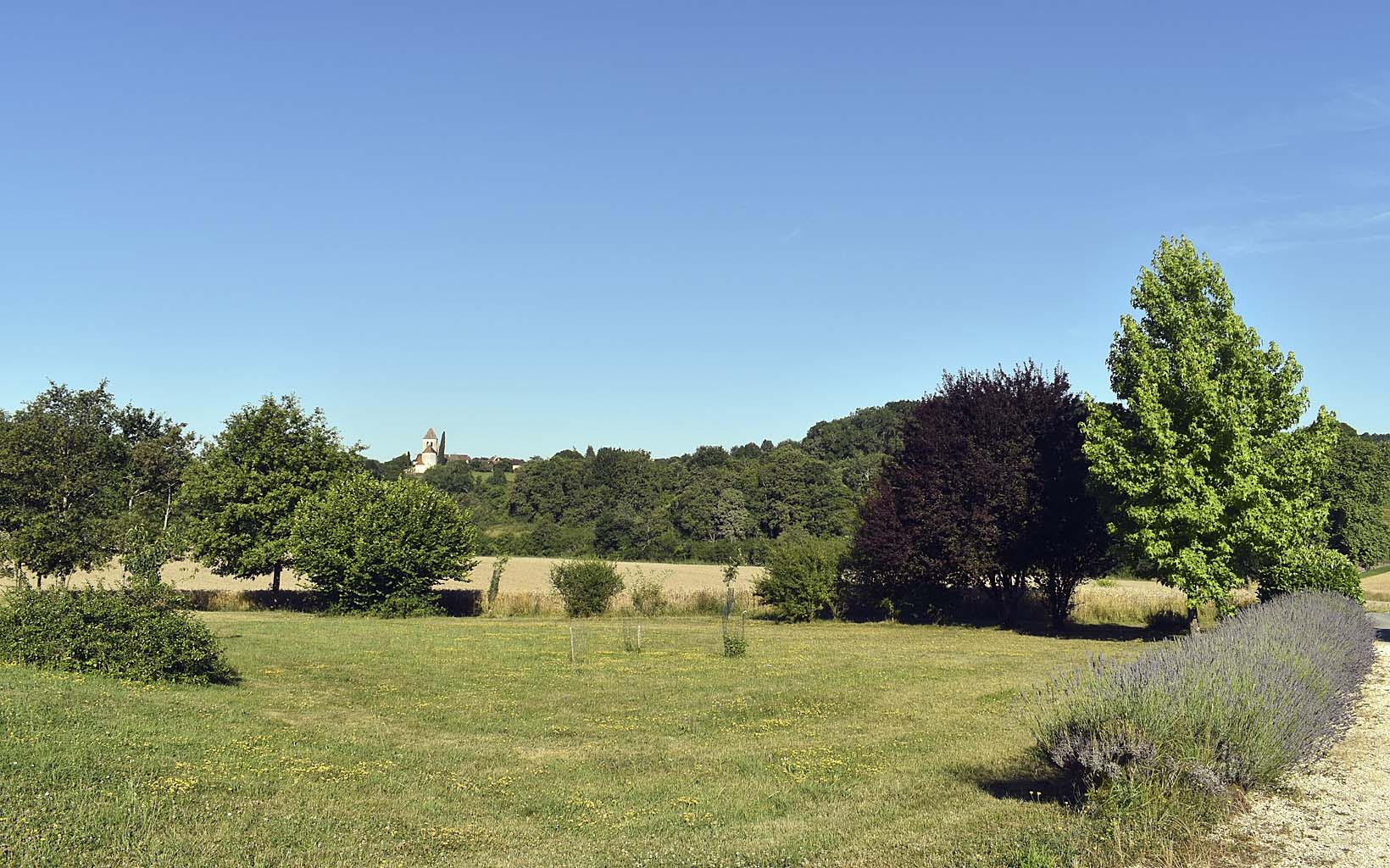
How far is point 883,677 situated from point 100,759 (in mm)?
14886

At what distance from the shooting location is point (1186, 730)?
8.65 m

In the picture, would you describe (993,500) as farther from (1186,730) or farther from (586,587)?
(1186,730)

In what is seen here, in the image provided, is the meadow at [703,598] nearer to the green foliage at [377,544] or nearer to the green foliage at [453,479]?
the green foliage at [377,544]

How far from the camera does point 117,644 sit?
55.7ft

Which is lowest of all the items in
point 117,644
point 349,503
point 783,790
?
point 783,790

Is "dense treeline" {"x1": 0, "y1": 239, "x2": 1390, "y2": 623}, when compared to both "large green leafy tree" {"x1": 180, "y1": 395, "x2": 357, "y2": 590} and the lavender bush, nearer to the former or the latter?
"large green leafy tree" {"x1": 180, "y1": 395, "x2": 357, "y2": 590}

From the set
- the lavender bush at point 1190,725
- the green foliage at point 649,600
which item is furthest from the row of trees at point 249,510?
the lavender bush at point 1190,725

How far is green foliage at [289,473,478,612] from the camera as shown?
38.3 meters

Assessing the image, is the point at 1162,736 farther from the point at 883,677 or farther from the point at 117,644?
the point at 117,644

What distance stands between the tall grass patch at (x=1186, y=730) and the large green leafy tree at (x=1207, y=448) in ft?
49.7

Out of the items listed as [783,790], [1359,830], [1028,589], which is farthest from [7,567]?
[1359,830]

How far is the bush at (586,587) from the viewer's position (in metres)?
40.2

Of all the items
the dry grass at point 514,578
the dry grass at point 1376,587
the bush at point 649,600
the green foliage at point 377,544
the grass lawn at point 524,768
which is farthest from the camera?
the dry grass at point 514,578

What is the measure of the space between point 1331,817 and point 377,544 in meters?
34.9
